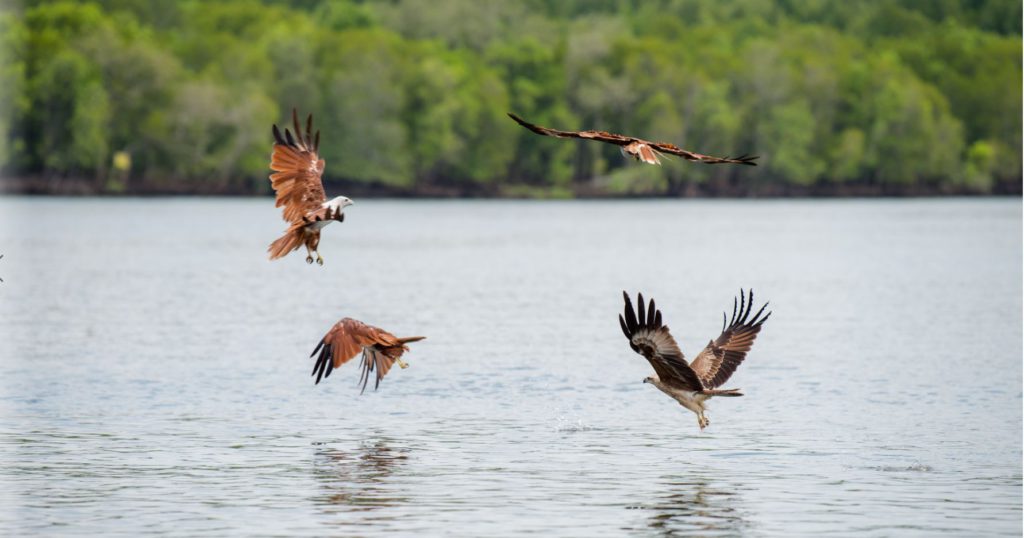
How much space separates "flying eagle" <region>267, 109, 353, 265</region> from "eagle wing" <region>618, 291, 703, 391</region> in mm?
2980

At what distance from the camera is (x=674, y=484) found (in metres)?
17.7

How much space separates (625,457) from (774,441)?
80.6 inches

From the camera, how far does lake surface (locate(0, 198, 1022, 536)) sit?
650 inches

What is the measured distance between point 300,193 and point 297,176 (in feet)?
0.59

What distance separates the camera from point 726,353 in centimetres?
1859

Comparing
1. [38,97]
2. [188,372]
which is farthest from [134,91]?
[188,372]

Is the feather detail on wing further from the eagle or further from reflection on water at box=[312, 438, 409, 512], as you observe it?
reflection on water at box=[312, 438, 409, 512]

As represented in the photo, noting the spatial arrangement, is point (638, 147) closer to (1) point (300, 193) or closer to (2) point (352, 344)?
(1) point (300, 193)

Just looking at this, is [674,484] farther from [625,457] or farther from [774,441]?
[774,441]

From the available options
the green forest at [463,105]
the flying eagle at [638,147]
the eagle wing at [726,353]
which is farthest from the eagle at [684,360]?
the green forest at [463,105]

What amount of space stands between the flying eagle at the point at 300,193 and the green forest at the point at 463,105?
10544cm

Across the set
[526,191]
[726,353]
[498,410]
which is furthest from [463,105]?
[726,353]

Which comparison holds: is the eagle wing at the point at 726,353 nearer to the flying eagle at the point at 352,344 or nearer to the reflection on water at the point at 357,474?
the flying eagle at the point at 352,344

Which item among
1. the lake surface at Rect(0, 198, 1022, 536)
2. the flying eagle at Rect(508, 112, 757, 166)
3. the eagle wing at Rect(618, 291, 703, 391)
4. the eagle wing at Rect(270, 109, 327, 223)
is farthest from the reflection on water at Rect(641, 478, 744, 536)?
the eagle wing at Rect(270, 109, 327, 223)
